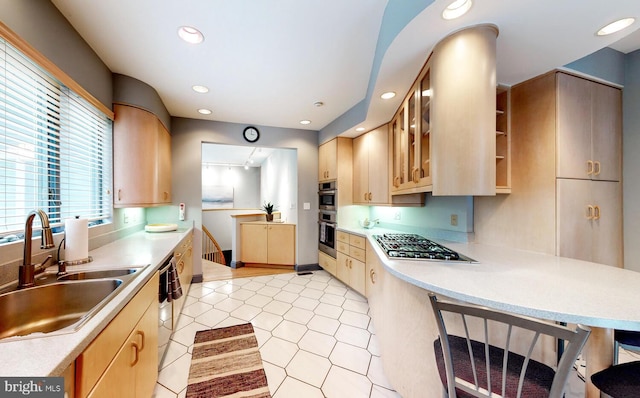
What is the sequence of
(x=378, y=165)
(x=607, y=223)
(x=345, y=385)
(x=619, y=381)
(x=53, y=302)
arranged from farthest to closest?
1. (x=378, y=165)
2. (x=607, y=223)
3. (x=345, y=385)
4. (x=53, y=302)
5. (x=619, y=381)

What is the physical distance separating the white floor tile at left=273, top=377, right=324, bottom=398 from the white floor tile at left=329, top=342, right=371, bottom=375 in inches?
12.0

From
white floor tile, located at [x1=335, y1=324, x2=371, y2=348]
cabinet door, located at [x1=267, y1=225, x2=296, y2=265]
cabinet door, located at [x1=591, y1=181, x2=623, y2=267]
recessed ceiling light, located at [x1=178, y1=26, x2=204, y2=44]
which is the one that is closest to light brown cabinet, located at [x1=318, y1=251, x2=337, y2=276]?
cabinet door, located at [x1=267, y1=225, x2=296, y2=265]

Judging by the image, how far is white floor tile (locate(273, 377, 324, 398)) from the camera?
58.9 inches

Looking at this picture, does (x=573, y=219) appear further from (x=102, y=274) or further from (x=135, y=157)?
(x=135, y=157)

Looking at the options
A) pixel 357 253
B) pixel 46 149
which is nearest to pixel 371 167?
pixel 357 253

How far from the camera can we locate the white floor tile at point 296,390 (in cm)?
150

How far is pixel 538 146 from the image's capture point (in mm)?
1677

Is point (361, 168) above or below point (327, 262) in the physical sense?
above

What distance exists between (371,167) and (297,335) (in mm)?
2210

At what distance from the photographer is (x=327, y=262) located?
12.3 ft

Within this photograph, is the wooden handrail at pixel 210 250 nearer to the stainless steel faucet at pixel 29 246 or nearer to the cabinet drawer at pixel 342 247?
the cabinet drawer at pixel 342 247

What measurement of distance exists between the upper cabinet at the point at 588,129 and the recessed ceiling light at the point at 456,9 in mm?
1110

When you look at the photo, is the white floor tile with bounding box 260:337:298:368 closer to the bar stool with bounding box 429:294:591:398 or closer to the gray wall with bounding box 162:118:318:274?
the bar stool with bounding box 429:294:591:398

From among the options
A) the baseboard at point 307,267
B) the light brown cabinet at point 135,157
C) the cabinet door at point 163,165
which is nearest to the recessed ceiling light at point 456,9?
the light brown cabinet at point 135,157
